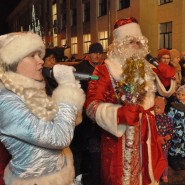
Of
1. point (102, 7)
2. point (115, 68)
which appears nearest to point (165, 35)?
point (102, 7)

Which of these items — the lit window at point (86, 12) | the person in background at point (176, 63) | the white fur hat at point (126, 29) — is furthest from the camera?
the lit window at point (86, 12)

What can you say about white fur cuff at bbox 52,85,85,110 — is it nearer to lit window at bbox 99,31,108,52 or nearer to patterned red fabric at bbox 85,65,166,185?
patterned red fabric at bbox 85,65,166,185

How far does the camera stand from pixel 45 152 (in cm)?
206

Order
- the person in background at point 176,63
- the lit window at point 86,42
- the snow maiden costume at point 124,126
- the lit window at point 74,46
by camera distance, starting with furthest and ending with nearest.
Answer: the lit window at point 74,46
the lit window at point 86,42
the person in background at point 176,63
the snow maiden costume at point 124,126

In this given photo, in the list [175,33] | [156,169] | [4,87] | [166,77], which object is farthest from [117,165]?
[175,33]

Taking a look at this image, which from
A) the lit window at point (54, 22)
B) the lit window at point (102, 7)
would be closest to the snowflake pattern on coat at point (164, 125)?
the lit window at point (102, 7)

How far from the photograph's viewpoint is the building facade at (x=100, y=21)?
14913 mm

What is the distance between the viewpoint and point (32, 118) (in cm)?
192

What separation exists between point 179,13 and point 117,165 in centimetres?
1222

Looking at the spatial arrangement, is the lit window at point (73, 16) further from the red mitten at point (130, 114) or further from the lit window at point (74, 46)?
the red mitten at point (130, 114)

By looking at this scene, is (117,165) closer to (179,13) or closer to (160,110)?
(160,110)

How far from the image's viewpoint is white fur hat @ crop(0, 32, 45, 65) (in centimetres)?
206

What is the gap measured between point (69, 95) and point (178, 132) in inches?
145

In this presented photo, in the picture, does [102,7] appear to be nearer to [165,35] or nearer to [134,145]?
[165,35]
